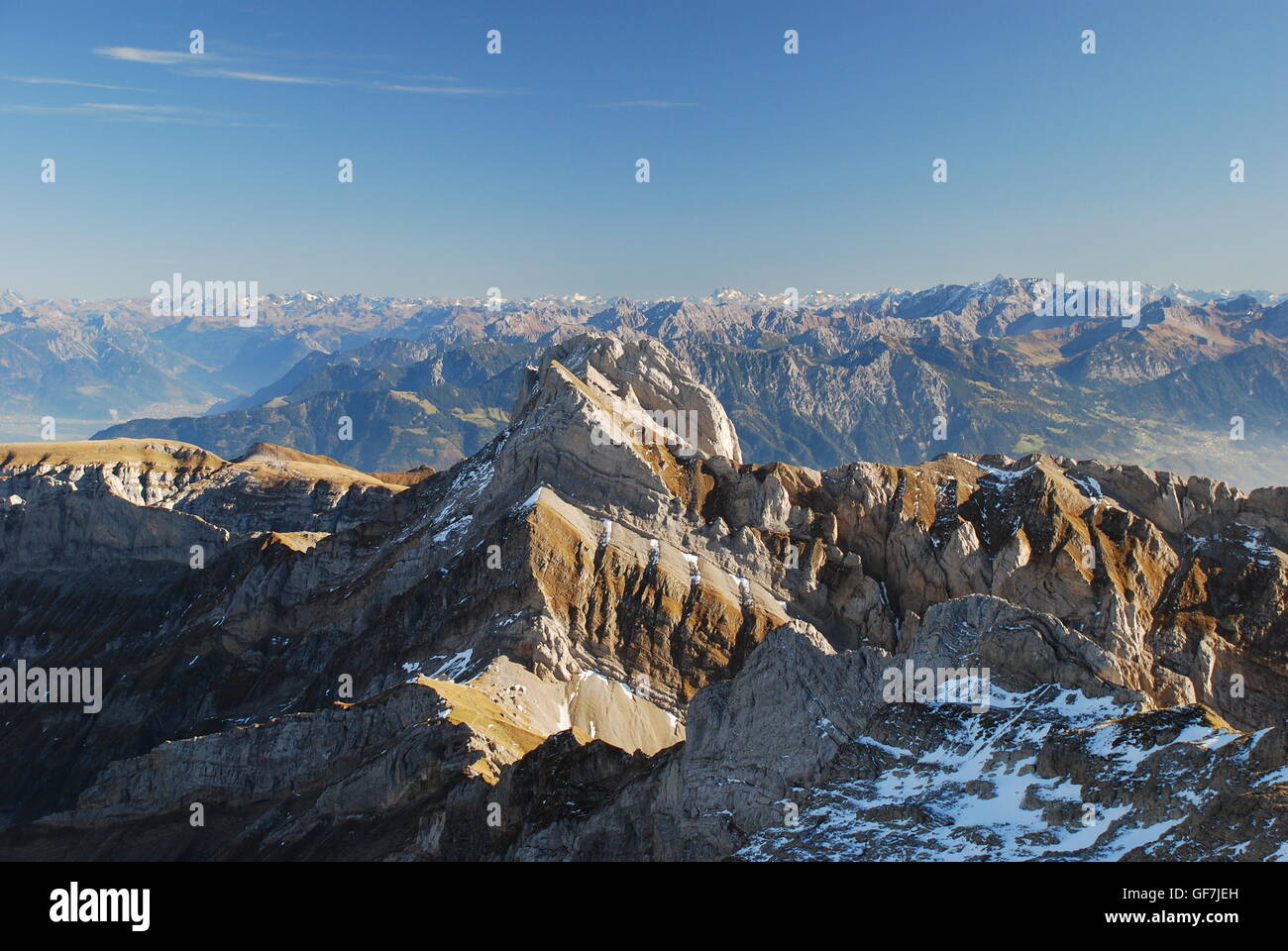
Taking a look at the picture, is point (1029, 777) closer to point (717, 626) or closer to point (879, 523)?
point (717, 626)

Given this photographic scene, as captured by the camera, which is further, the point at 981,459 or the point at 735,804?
the point at 981,459

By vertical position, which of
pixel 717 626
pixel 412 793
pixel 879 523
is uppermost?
pixel 879 523
